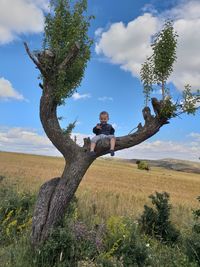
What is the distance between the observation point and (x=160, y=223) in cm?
1247

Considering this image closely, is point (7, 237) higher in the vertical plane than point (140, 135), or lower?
lower

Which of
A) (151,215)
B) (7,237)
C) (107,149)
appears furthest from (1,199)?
(107,149)

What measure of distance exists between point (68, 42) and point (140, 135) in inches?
133

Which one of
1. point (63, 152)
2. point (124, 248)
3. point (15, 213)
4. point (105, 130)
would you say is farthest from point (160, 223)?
point (15, 213)

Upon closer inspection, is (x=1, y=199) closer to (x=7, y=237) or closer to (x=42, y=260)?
(x=7, y=237)

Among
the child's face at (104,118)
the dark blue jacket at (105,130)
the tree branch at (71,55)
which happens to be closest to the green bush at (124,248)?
the dark blue jacket at (105,130)

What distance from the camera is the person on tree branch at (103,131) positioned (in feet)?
30.6

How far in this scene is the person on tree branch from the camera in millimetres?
9335

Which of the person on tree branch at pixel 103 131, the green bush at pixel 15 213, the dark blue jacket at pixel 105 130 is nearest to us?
the person on tree branch at pixel 103 131

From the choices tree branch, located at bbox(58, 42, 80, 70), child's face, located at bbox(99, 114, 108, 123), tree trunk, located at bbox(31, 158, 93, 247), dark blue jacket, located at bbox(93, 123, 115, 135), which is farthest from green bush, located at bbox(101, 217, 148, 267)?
tree branch, located at bbox(58, 42, 80, 70)

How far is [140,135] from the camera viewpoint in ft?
31.0

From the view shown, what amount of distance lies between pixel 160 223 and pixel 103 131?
4.48 meters

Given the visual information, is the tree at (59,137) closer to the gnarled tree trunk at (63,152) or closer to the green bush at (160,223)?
the gnarled tree trunk at (63,152)

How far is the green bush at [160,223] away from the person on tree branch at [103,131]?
4007 mm
